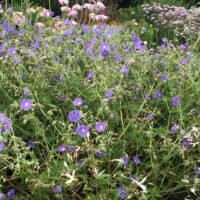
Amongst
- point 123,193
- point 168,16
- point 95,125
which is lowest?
point 168,16

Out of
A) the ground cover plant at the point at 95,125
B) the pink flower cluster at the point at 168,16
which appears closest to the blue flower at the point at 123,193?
the ground cover plant at the point at 95,125

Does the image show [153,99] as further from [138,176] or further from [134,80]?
[138,176]

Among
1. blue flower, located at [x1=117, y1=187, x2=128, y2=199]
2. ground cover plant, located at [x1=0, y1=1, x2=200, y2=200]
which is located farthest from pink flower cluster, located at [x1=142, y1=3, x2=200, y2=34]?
blue flower, located at [x1=117, y1=187, x2=128, y2=199]

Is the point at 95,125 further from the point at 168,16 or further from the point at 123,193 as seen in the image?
the point at 168,16

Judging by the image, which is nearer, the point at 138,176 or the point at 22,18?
the point at 138,176

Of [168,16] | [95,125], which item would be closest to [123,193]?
[95,125]

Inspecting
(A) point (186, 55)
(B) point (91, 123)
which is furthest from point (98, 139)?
(A) point (186, 55)

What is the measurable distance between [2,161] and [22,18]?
1614 mm

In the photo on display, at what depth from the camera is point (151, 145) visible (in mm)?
1969

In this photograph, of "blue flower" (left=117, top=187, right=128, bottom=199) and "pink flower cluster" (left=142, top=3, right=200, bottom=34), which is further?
"pink flower cluster" (left=142, top=3, right=200, bottom=34)

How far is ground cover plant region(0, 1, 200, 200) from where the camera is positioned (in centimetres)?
182

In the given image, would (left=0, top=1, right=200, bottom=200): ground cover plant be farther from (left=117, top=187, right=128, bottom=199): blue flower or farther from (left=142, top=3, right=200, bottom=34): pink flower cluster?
(left=142, top=3, right=200, bottom=34): pink flower cluster

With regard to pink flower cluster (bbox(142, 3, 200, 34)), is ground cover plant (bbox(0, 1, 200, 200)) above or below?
above

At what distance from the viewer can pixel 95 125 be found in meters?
1.93
